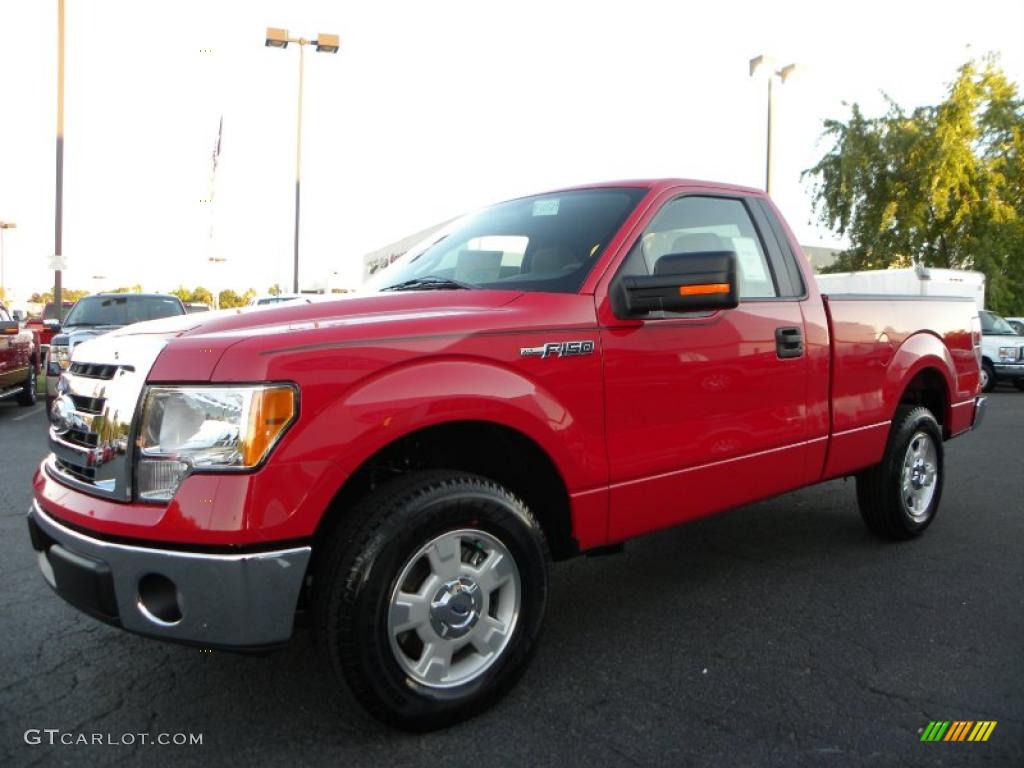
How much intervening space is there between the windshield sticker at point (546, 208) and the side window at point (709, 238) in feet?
1.49

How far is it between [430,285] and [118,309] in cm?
872

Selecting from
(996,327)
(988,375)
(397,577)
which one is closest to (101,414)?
(397,577)

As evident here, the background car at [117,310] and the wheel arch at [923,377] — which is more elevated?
the background car at [117,310]

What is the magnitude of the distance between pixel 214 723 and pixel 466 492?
3.63 ft

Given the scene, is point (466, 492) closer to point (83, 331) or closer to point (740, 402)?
point (740, 402)

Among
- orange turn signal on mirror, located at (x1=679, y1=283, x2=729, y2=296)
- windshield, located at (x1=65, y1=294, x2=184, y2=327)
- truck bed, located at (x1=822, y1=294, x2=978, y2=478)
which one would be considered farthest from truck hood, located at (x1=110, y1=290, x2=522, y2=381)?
windshield, located at (x1=65, y1=294, x2=184, y2=327)

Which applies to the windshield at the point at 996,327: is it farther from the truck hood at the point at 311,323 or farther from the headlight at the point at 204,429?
the headlight at the point at 204,429

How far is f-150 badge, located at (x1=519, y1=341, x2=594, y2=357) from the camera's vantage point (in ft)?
9.10

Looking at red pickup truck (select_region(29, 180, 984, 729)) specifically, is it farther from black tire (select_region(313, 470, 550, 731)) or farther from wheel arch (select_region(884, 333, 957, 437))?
wheel arch (select_region(884, 333, 957, 437))

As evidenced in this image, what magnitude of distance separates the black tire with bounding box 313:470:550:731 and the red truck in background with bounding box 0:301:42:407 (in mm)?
8690

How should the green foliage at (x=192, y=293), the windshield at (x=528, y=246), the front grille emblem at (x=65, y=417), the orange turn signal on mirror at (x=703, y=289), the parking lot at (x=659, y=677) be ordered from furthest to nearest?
the green foliage at (x=192, y=293) < the windshield at (x=528, y=246) < the orange turn signal on mirror at (x=703, y=289) < the front grille emblem at (x=65, y=417) < the parking lot at (x=659, y=677)

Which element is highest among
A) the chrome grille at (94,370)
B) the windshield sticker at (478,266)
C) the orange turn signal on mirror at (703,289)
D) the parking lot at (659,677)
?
the windshield sticker at (478,266)

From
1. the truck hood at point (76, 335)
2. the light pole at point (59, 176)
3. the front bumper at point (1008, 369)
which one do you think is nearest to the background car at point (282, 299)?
the truck hood at point (76, 335)

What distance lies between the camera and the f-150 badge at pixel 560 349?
2773 mm
